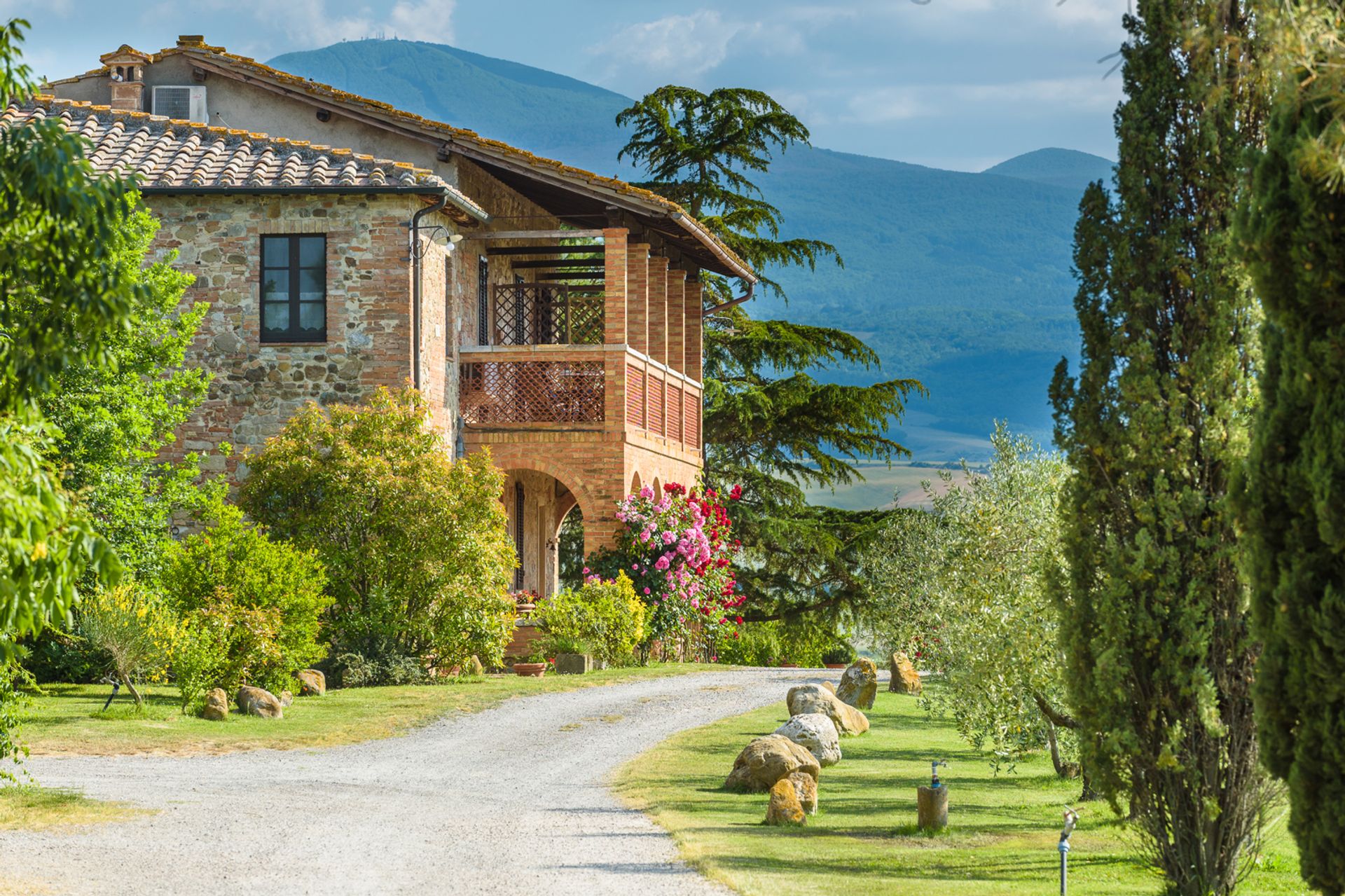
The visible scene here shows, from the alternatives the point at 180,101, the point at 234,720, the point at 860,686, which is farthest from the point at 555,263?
the point at 234,720

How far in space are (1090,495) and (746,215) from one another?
2410 centimetres

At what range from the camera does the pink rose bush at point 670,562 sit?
2262 cm

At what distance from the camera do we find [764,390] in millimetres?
30797

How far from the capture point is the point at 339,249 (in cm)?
2033

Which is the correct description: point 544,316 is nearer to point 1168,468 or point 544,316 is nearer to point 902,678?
point 902,678

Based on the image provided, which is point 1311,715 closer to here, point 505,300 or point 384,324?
point 384,324

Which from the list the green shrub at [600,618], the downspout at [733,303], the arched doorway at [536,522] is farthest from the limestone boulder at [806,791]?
the downspout at [733,303]

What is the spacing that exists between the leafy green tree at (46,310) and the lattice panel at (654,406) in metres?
17.5

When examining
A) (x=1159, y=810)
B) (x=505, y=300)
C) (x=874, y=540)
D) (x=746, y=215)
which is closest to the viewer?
(x=1159, y=810)

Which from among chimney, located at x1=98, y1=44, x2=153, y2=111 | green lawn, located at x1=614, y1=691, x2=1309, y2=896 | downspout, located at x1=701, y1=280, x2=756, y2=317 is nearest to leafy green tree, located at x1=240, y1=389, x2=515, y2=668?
green lawn, located at x1=614, y1=691, x2=1309, y2=896

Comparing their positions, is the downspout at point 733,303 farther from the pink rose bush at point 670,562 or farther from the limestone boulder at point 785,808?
the limestone boulder at point 785,808

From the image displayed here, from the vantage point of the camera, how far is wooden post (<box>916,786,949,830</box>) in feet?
35.9

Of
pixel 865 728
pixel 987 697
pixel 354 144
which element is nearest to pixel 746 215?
pixel 354 144

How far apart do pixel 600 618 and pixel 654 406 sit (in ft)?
17.2
